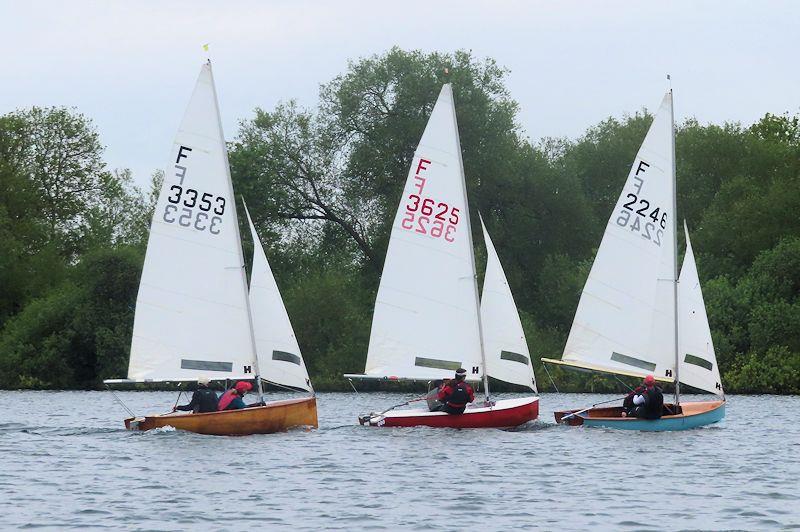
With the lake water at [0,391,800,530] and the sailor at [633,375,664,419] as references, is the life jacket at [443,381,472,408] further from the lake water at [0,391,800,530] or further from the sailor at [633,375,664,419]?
the sailor at [633,375,664,419]

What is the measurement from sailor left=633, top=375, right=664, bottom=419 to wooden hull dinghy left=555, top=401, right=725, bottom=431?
172 millimetres

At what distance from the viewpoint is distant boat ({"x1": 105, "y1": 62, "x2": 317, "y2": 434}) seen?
31.5 metres

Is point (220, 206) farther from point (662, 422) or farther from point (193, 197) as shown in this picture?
point (662, 422)

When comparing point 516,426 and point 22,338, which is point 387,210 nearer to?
point 22,338

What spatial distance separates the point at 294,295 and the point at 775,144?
23897mm

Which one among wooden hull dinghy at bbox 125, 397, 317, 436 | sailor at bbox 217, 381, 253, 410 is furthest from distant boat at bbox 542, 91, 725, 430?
sailor at bbox 217, 381, 253, 410

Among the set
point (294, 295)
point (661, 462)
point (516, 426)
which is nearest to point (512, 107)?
point (294, 295)

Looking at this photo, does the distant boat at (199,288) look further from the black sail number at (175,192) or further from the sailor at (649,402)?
the sailor at (649,402)

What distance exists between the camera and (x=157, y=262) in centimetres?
3169

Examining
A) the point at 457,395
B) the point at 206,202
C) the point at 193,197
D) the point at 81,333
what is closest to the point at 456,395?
the point at 457,395

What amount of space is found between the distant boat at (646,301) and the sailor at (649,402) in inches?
57.1

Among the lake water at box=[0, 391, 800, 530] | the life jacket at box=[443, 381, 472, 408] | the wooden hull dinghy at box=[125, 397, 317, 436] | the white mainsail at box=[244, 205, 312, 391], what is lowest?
the lake water at box=[0, 391, 800, 530]

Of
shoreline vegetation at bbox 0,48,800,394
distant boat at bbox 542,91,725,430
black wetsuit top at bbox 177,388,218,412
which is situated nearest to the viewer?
black wetsuit top at bbox 177,388,218,412

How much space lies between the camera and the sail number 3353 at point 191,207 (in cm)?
3152
